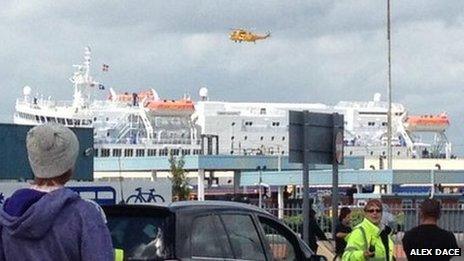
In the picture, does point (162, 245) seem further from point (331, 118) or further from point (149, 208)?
point (331, 118)

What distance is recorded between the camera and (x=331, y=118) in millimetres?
16344

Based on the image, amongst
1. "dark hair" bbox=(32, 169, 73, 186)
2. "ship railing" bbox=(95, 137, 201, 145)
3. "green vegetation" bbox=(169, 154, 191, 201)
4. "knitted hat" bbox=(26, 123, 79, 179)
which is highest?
"ship railing" bbox=(95, 137, 201, 145)

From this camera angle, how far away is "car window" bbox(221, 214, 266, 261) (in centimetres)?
1005

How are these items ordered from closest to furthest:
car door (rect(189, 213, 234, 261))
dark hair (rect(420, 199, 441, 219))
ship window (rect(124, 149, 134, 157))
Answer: car door (rect(189, 213, 234, 261)) → dark hair (rect(420, 199, 441, 219)) → ship window (rect(124, 149, 134, 157))

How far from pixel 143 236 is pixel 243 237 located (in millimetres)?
1045

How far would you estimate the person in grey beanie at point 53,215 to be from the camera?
4914 mm

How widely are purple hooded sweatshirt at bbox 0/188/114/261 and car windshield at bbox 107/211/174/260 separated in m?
4.31

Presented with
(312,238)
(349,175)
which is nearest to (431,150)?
(349,175)

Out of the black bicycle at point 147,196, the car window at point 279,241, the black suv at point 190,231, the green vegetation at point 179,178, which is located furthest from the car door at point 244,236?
the green vegetation at point 179,178

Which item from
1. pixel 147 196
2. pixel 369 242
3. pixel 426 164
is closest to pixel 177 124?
pixel 426 164

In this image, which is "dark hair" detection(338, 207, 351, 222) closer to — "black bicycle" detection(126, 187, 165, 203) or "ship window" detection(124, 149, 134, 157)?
"black bicycle" detection(126, 187, 165, 203)

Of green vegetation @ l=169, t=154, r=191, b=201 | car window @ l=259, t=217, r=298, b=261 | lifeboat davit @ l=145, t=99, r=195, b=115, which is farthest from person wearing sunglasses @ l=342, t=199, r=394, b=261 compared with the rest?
lifeboat davit @ l=145, t=99, r=195, b=115

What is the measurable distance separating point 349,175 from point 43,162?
191 feet

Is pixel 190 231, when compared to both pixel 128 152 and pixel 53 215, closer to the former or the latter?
pixel 53 215
